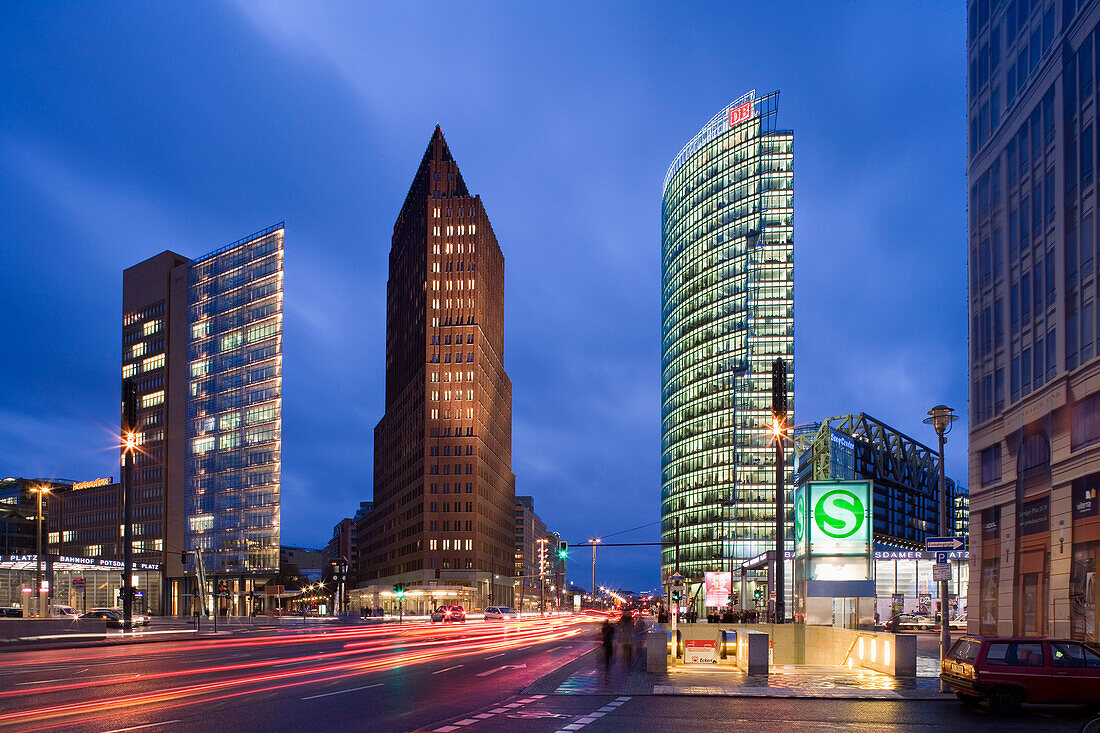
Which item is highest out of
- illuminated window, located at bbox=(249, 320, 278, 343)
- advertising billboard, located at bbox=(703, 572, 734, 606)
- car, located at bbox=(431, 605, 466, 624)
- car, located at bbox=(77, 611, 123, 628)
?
illuminated window, located at bbox=(249, 320, 278, 343)

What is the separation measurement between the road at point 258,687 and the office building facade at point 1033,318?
21.6m

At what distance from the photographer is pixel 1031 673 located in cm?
1878

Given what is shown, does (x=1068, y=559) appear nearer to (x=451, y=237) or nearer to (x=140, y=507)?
(x=451, y=237)

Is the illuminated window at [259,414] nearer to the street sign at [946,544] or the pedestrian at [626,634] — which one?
the pedestrian at [626,634]

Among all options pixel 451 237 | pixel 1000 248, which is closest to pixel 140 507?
pixel 451 237

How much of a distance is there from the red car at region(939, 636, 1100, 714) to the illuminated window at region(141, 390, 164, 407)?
153 meters

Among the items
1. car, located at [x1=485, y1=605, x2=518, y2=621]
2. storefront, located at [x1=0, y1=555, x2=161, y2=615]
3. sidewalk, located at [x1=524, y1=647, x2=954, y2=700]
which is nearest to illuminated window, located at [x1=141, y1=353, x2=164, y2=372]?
storefront, located at [x1=0, y1=555, x2=161, y2=615]

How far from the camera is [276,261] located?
14300 centimetres

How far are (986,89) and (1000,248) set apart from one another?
30.8 feet

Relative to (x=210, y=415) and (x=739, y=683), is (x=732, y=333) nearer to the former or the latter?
(x=210, y=415)

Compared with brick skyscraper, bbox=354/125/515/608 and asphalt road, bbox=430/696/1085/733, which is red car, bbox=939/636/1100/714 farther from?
brick skyscraper, bbox=354/125/515/608

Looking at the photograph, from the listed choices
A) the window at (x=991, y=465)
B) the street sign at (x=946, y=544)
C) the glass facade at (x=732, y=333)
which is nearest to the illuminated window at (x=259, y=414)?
the glass facade at (x=732, y=333)

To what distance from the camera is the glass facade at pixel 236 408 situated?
142 metres

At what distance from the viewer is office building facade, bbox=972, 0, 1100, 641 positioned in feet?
130
